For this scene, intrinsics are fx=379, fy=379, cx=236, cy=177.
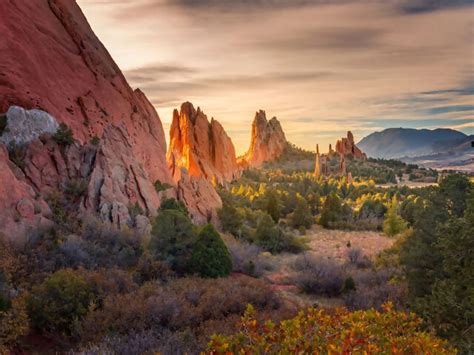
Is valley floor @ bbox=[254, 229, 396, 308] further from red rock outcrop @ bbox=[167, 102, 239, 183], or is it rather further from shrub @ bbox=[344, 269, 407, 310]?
red rock outcrop @ bbox=[167, 102, 239, 183]

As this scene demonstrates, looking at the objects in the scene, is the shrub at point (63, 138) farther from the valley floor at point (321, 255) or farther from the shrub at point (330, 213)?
the shrub at point (330, 213)

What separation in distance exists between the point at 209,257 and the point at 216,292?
4.42 meters

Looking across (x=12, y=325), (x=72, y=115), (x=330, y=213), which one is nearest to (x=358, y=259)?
(x=330, y=213)

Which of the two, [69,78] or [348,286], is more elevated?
[69,78]

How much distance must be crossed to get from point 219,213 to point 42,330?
77.3 feet

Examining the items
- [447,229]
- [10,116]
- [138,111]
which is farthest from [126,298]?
[138,111]

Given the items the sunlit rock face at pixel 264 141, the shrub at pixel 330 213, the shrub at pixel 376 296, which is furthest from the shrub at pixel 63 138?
the sunlit rock face at pixel 264 141

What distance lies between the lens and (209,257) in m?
16.9

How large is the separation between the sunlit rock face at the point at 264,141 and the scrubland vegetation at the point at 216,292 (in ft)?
422

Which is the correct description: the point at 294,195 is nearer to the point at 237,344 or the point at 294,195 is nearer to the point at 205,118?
the point at 205,118

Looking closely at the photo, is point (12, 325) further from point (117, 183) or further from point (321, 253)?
point (321, 253)

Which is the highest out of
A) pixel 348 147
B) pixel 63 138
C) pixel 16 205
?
pixel 348 147

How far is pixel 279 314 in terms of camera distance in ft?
37.2

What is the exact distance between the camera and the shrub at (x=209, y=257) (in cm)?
1684
